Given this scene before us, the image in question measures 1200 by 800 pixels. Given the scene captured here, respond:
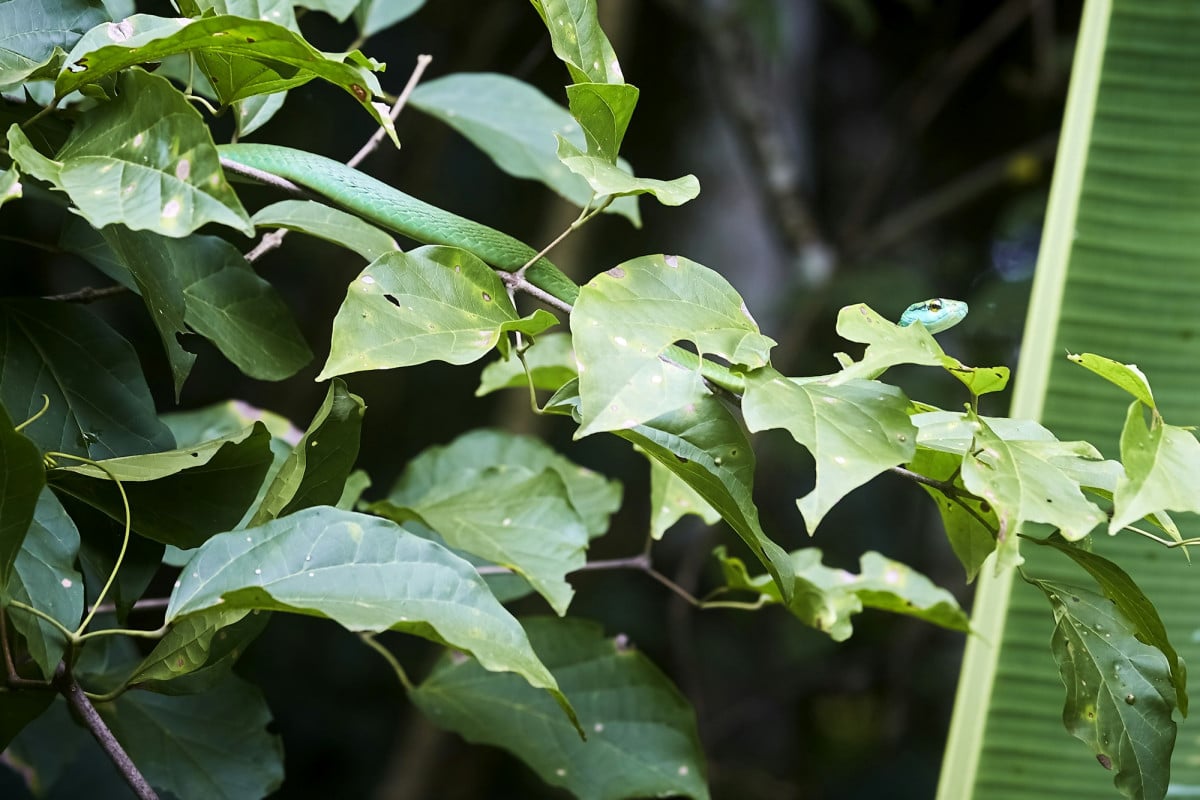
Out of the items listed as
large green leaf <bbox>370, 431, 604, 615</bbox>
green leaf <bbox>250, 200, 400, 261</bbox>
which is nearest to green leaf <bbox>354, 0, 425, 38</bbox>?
green leaf <bbox>250, 200, 400, 261</bbox>

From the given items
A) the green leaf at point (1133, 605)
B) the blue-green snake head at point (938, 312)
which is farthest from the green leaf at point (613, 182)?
the blue-green snake head at point (938, 312)

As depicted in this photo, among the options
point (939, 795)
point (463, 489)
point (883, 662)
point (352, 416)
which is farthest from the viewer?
point (883, 662)

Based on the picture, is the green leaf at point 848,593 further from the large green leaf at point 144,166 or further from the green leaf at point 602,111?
the large green leaf at point 144,166

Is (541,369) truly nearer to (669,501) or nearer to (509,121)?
(669,501)

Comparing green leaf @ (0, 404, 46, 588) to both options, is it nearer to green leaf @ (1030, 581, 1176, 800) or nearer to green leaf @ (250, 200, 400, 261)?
green leaf @ (250, 200, 400, 261)

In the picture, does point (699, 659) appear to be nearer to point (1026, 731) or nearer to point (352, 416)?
point (1026, 731)

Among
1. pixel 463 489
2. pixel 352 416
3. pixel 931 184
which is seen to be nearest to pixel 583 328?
pixel 352 416

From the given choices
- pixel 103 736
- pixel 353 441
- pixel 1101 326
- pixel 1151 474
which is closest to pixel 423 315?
pixel 353 441
